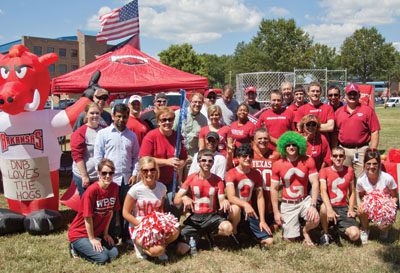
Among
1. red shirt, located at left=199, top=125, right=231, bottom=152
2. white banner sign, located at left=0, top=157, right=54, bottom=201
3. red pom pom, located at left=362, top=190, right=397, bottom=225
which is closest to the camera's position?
red pom pom, located at left=362, top=190, right=397, bottom=225

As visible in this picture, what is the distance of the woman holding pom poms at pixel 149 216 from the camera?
4.13m

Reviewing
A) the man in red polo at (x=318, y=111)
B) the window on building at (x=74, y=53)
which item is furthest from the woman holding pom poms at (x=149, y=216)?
the window on building at (x=74, y=53)

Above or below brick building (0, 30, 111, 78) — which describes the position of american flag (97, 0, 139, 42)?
below

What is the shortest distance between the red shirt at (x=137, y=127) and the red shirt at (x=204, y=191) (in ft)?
4.20

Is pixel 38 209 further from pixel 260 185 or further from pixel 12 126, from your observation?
pixel 260 185

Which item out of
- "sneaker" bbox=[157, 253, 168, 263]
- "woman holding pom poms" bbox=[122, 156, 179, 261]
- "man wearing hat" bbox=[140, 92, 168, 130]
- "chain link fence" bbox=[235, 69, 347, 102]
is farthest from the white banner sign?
"chain link fence" bbox=[235, 69, 347, 102]

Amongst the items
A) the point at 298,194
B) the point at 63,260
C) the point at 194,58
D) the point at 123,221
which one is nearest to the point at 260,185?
the point at 298,194

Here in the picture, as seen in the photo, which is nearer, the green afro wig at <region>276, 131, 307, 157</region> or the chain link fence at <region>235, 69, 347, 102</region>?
the green afro wig at <region>276, 131, 307, 157</region>

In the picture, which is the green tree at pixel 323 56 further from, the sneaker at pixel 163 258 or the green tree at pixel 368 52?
the sneaker at pixel 163 258

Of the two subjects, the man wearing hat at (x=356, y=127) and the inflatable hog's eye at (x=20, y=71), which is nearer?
the inflatable hog's eye at (x=20, y=71)

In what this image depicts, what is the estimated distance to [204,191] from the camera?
14.9 ft

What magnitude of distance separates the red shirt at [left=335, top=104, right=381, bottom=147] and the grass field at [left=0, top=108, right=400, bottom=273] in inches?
55.2

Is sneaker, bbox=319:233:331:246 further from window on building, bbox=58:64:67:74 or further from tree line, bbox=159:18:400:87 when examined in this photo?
window on building, bbox=58:64:67:74

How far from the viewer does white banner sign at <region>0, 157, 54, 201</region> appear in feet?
17.5
